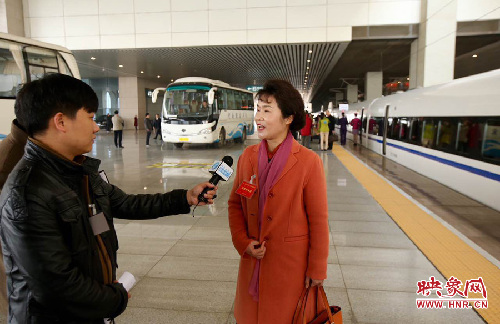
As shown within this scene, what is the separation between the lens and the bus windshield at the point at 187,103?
17.4 m

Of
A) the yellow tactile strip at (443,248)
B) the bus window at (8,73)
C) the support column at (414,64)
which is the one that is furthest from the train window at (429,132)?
the bus window at (8,73)

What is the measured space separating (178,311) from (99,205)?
2021 millimetres

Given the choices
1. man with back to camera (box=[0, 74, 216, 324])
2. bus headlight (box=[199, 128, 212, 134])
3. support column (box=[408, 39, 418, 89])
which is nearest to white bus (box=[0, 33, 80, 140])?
man with back to camera (box=[0, 74, 216, 324])

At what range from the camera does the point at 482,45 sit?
2170cm

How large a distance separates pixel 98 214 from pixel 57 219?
185 millimetres

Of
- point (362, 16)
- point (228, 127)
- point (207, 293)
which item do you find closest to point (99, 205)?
point (207, 293)

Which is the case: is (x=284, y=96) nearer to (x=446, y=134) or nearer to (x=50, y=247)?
(x=50, y=247)

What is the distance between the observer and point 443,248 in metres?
4.61

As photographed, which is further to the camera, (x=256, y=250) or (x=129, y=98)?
(x=129, y=98)

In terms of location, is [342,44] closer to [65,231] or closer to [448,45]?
[448,45]

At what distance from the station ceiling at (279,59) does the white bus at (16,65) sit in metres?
12.2

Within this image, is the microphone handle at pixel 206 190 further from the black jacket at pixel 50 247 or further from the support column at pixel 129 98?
the support column at pixel 129 98

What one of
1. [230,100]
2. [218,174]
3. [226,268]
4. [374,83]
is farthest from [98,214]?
[374,83]

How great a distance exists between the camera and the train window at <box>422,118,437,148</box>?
32.8 feet
